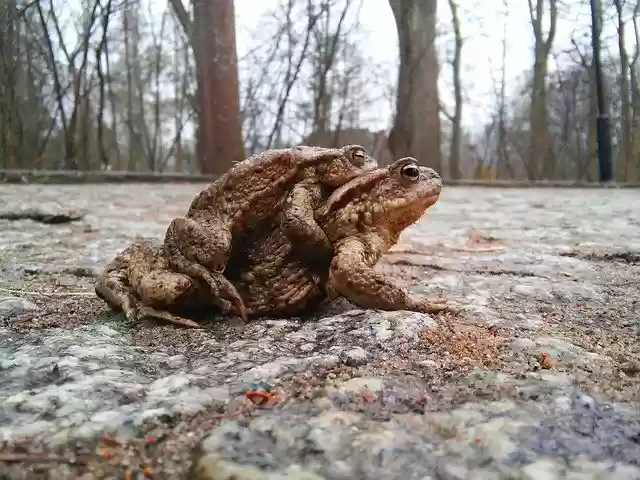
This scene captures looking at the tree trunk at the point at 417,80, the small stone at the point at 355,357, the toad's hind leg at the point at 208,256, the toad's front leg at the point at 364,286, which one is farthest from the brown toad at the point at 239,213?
the tree trunk at the point at 417,80

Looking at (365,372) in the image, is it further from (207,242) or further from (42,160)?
(42,160)

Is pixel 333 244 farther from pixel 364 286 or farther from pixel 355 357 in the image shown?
pixel 355 357

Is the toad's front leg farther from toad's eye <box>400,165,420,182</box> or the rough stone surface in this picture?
toad's eye <box>400,165,420,182</box>

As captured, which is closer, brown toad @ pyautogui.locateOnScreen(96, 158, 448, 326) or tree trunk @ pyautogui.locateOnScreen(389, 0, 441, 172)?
brown toad @ pyautogui.locateOnScreen(96, 158, 448, 326)

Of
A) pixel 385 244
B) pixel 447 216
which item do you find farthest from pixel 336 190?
pixel 447 216

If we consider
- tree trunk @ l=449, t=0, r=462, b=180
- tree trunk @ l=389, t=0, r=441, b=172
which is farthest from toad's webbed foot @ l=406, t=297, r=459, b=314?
tree trunk @ l=449, t=0, r=462, b=180

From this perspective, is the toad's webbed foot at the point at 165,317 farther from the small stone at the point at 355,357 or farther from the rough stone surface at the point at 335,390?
the small stone at the point at 355,357

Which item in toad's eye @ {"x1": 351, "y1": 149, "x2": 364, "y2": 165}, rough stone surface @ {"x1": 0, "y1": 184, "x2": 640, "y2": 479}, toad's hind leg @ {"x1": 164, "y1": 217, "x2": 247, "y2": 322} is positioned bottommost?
rough stone surface @ {"x1": 0, "y1": 184, "x2": 640, "y2": 479}

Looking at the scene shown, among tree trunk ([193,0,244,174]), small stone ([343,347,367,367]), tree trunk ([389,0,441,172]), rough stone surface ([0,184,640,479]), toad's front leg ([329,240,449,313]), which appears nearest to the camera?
rough stone surface ([0,184,640,479])
